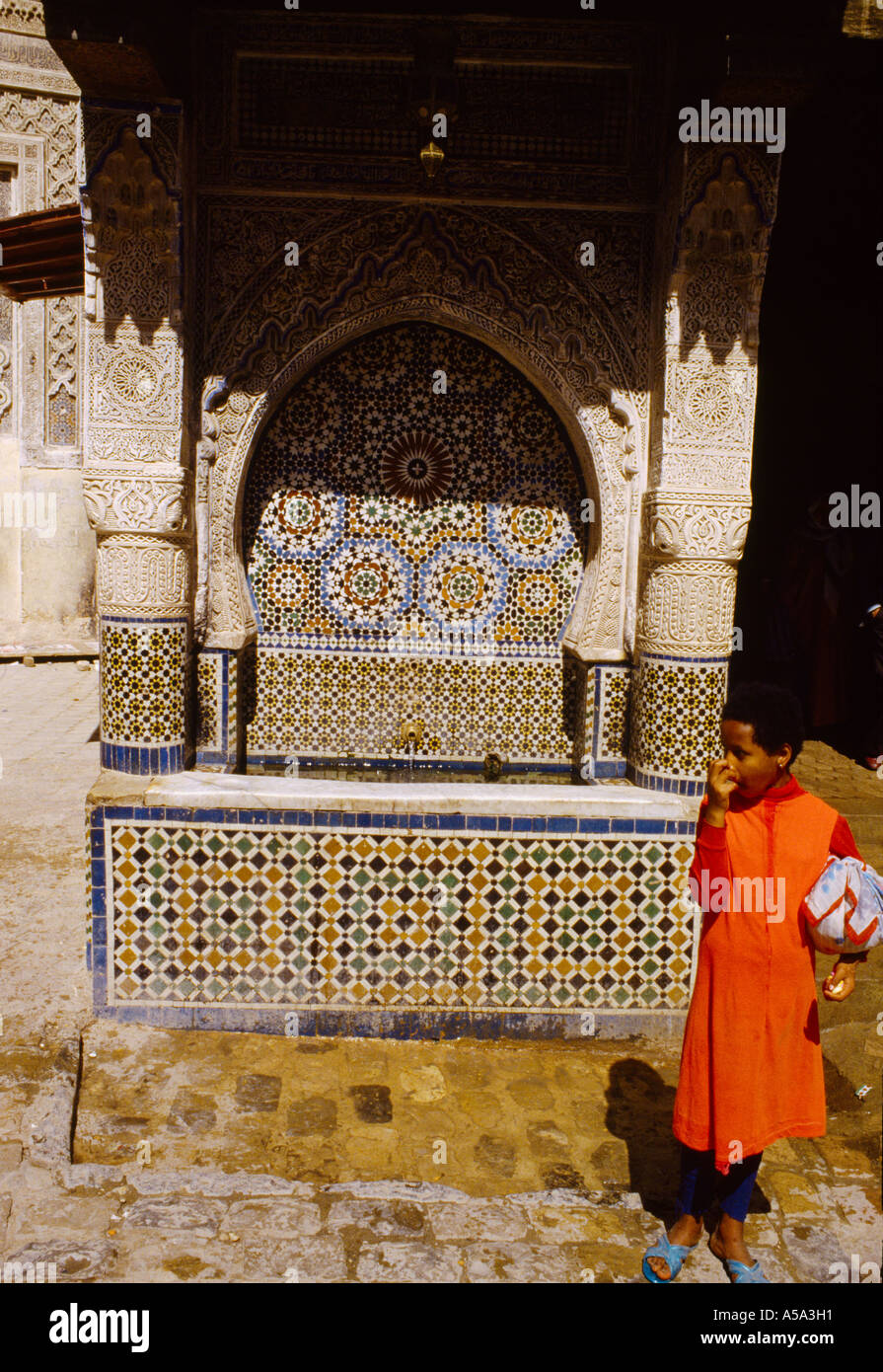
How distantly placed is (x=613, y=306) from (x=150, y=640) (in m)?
2.13

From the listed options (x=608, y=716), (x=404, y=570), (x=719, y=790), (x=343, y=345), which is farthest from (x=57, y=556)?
(x=719, y=790)

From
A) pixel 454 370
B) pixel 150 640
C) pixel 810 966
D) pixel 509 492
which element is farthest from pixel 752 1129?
pixel 454 370

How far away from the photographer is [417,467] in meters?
4.44

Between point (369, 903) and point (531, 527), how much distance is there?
1.83m

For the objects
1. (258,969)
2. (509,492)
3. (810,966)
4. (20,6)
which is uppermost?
(20,6)

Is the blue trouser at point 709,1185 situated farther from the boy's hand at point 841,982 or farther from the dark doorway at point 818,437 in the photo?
the dark doorway at point 818,437

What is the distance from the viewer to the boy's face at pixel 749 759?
2.13 metres

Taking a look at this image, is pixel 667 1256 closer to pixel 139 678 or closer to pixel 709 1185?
pixel 709 1185

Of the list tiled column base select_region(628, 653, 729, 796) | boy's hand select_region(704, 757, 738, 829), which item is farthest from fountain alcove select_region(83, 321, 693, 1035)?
boy's hand select_region(704, 757, 738, 829)

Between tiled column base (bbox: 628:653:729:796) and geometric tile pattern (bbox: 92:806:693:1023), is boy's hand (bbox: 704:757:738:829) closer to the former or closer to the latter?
geometric tile pattern (bbox: 92:806:693:1023)

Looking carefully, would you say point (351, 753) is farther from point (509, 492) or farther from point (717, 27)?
point (717, 27)

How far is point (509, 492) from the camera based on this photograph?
14.5ft

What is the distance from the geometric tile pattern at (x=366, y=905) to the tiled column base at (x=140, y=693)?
378mm

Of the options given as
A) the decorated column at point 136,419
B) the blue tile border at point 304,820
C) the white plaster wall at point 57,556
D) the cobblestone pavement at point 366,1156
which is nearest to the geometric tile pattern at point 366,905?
the blue tile border at point 304,820
